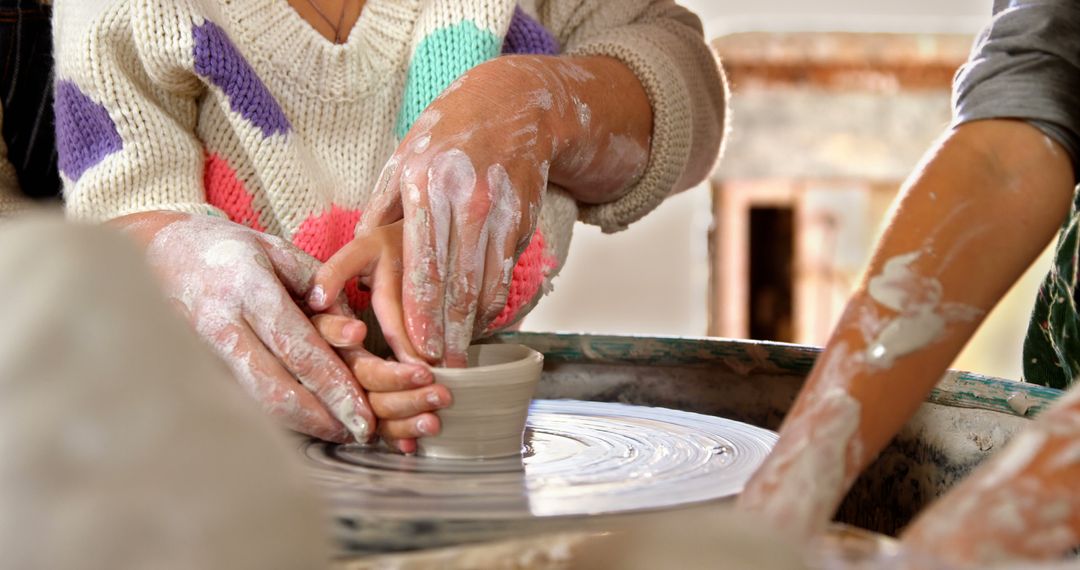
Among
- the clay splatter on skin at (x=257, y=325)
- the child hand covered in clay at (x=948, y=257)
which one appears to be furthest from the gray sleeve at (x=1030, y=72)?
the clay splatter on skin at (x=257, y=325)

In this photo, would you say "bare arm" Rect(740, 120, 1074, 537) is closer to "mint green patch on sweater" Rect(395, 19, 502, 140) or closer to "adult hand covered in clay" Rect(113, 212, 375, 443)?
"adult hand covered in clay" Rect(113, 212, 375, 443)

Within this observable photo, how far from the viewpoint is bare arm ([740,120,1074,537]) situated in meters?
0.82

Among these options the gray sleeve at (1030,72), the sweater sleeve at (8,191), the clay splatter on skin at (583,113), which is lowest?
the sweater sleeve at (8,191)

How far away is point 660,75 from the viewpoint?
60.3 inches

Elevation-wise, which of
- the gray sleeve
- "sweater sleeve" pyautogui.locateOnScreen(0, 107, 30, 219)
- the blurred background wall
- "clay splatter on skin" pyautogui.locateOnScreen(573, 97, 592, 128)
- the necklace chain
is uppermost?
the necklace chain

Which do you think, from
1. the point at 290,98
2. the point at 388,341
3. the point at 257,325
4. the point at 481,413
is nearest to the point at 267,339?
the point at 257,325

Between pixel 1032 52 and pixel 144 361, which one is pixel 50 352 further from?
Answer: pixel 1032 52

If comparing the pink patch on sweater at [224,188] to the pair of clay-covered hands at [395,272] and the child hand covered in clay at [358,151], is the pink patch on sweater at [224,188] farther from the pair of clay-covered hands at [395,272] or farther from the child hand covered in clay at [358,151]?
the pair of clay-covered hands at [395,272]

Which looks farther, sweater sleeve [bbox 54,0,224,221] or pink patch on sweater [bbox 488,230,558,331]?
pink patch on sweater [bbox 488,230,558,331]

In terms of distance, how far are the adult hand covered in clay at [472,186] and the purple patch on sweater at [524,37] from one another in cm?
14

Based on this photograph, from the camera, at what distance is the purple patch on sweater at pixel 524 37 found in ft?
4.94

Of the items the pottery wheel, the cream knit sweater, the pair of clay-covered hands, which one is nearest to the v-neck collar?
the cream knit sweater

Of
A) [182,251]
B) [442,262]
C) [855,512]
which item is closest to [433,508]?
[442,262]

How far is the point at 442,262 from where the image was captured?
3.63ft
